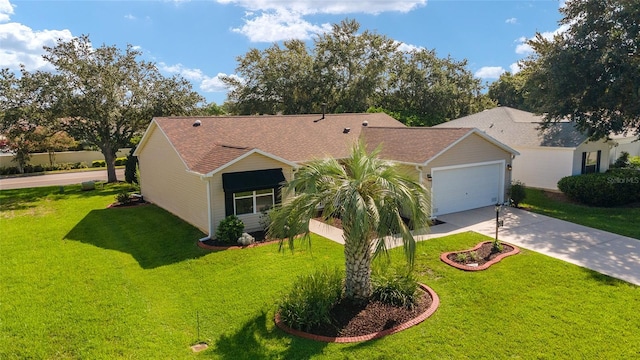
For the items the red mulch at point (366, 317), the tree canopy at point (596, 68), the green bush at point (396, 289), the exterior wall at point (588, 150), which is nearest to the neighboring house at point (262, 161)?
the tree canopy at point (596, 68)

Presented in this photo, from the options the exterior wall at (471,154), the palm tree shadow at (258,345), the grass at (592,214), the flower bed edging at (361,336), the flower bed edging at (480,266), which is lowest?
the palm tree shadow at (258,345)

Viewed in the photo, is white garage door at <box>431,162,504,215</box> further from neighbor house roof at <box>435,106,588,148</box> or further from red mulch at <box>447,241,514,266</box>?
neighbor house roof at <box>435,106,588,148</box>

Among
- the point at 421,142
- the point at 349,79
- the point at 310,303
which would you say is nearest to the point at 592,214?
the point at 421,142

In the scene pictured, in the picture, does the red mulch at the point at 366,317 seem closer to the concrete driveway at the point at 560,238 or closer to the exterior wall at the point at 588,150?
the concrete driveway at the point at 560,238

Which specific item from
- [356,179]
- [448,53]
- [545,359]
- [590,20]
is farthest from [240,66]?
[545,359]

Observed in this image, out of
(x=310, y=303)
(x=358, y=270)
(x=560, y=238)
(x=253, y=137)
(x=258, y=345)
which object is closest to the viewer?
(x=258, y=345)

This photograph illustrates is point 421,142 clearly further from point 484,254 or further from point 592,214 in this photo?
point 592,214

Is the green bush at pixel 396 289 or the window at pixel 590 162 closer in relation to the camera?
the green bush at pixel 396 289
